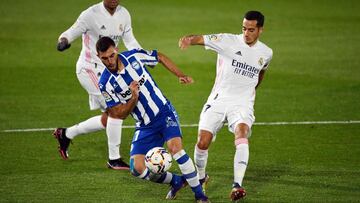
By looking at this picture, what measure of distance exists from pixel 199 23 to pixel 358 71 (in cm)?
681

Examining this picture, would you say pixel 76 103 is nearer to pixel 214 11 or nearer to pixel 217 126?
pixel 217 126

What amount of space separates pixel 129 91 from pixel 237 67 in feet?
4.61

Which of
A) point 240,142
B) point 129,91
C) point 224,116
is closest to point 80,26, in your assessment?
point 129,91

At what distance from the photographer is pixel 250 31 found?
Answer: 10.5 metres

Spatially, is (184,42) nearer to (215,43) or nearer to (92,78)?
(215,43)

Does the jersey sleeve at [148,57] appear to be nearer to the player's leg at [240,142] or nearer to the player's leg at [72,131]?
the player's leg at [240,142]

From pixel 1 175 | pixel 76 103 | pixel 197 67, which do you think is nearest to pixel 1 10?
pixel 197 67

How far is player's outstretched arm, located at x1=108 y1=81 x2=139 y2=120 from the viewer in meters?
9.83

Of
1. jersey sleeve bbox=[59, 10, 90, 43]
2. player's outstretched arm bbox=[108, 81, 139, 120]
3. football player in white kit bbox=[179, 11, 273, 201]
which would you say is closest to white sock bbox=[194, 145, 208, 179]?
football player in white kit bbox=[179, 11, 273, 201]

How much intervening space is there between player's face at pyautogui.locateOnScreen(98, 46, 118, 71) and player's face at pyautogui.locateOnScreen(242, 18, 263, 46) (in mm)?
1678

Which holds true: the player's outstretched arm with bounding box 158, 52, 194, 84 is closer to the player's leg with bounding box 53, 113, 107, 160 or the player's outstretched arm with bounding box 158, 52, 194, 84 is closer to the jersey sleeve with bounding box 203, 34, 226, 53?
the jersey sleeve with bounding box 203, 34, 226, 53

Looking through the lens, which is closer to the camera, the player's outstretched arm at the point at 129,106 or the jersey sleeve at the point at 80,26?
the player's outstretched arm at the point at 129,106

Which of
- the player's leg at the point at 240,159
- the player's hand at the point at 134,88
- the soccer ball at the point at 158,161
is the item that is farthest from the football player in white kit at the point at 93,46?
the player's leg at the point at 240,159

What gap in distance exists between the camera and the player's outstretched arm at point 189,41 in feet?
33.2
